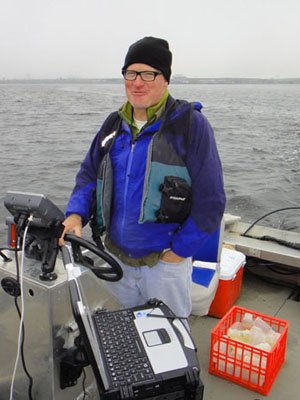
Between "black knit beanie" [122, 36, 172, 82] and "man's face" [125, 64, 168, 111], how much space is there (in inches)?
1.0

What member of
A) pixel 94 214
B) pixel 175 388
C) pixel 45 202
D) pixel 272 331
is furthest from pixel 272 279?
pixel 45 202

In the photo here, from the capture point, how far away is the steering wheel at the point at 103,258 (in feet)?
5.96

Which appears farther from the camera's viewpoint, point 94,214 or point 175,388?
point 94,214

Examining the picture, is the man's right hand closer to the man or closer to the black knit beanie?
the man

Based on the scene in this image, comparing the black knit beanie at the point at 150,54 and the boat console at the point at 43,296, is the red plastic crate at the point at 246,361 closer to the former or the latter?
the boat console at the point at 43,296

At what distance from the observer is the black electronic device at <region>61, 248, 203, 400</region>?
1603mm

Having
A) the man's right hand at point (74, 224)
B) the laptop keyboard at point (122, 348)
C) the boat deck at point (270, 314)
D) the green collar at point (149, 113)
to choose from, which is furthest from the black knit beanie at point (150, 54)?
the boat deck at point (270, 314)

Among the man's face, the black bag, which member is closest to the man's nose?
the man's face

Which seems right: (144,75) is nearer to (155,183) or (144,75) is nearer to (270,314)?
(155,183)

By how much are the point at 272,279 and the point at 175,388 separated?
2.40 metres

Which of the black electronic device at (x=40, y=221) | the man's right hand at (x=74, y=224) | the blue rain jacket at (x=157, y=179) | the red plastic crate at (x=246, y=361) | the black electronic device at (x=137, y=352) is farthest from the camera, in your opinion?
the red plastic crate at (x=246, y=361)

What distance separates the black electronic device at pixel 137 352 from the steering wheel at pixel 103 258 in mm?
68

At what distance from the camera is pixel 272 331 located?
9.37 ft

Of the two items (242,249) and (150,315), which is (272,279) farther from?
(150,315)
